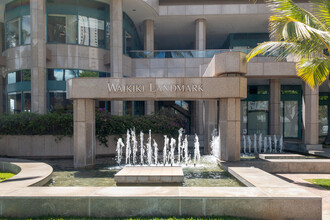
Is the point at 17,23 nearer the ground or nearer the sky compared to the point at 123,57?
nearer the sky

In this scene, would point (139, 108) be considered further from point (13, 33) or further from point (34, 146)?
point (13, 33)

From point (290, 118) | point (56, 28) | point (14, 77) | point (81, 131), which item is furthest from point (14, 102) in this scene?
point (290, 118)

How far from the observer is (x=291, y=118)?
84.0 feet

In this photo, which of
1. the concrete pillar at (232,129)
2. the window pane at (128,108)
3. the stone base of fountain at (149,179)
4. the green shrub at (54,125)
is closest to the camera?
the stone base of fountain at (149,179)

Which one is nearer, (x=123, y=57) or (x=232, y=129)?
(x=232, y=129)

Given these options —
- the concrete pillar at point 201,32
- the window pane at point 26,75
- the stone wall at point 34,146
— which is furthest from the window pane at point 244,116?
the window pane at point 26,75

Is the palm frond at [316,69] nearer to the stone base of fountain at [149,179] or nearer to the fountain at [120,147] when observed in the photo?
the stone base of fountain at [149,179]

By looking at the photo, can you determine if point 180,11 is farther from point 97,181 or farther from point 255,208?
point 255,208

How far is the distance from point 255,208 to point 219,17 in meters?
21.6

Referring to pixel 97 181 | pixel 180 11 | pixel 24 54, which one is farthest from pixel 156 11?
pixel 97 181

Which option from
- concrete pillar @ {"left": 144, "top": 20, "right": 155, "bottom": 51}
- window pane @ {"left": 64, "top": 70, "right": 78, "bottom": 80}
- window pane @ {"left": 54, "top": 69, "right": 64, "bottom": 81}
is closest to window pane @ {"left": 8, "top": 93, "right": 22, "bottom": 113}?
window pane @ {"left": 54, "top": 69, "right": 64, "bottom": 81}

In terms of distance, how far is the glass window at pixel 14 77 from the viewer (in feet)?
65.1

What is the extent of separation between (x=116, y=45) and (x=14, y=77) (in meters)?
8.40

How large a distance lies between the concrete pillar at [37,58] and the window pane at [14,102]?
6.87 feet
